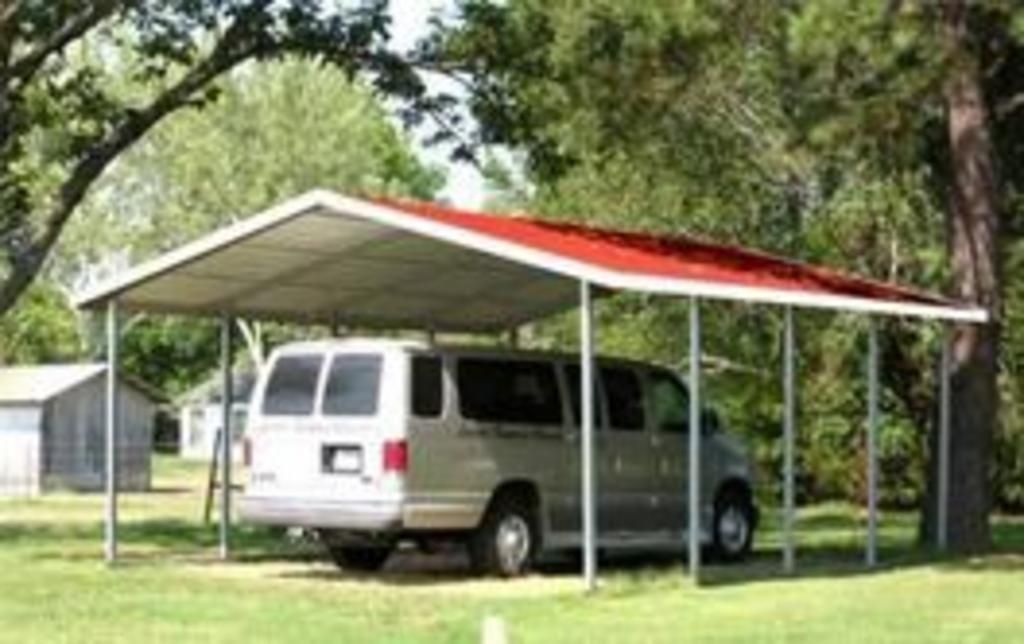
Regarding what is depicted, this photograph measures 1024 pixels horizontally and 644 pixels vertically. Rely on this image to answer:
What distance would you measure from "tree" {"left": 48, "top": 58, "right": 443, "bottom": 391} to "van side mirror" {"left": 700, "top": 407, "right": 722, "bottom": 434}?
45092 millimetres

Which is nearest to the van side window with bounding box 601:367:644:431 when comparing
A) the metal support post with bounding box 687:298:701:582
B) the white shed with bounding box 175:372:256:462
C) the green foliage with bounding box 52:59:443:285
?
the metal support post with bounding box 687:298:701:582

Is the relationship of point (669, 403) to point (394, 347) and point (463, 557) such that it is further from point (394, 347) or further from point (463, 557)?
point (394, 347)

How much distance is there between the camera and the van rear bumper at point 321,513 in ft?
63.5

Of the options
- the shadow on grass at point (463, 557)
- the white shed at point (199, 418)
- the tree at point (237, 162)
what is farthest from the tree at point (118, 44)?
the white shed at point (199, 418)

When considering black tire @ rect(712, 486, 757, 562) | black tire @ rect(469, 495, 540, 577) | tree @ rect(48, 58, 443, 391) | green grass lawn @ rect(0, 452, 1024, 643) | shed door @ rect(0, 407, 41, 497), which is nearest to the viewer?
green grass lawn @ rect(0, 452, 1024, 643)

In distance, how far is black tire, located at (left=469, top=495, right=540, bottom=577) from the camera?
20.4 m

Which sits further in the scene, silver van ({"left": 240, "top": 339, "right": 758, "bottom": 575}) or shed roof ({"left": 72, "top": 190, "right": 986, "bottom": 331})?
silver van ({"left": 240, "top": 339, "right": 758, "bottom": 575})

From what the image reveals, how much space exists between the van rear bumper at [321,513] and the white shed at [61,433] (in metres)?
36.7

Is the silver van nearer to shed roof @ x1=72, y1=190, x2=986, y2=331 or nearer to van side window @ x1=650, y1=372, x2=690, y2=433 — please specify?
van side window @ x1=650, y1=372, x2=690, y2=433

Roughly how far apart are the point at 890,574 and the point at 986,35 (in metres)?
5.13

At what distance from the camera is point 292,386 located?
20250 millimetres

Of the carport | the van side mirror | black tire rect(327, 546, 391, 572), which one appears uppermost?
the carport

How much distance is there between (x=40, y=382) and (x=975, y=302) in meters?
39.4

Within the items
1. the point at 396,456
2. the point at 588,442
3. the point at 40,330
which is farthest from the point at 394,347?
the point at 40,330
